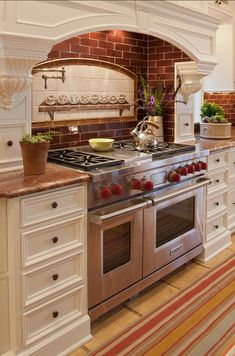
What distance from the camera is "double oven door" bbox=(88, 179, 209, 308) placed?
2.22m

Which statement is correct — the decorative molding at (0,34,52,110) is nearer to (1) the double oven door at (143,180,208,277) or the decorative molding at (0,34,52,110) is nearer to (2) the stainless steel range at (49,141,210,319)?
(2) the stainless steel range at (49,141,210,319)

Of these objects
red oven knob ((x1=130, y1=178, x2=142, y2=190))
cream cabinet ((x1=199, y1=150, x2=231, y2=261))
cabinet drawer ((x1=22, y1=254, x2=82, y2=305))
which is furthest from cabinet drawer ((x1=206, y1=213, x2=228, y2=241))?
cabinet drawer ((x1=22, y1=254, x2=82, y2=305))

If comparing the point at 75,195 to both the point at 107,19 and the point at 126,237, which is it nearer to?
the point at 126,237

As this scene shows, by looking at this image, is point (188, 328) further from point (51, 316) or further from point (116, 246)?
point (51, 316)

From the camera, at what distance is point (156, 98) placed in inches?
128

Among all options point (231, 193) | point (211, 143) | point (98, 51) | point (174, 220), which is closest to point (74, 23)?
point (98, 51)

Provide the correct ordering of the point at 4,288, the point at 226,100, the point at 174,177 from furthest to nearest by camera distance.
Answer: the point at 226,100 → the point at 174,177 → the point at 4,288

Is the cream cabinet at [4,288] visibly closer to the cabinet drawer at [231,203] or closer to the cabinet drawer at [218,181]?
the cabinet drawer at [218,181]

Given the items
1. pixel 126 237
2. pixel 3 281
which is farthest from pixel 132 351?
pixel 3 281

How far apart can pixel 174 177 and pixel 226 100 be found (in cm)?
249

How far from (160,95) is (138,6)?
92 cm

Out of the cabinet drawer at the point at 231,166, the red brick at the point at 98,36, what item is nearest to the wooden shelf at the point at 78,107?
the red brick at the point at 98,36

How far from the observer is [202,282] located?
9.55ft

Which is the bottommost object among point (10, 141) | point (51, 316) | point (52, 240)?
point (51, 316)
